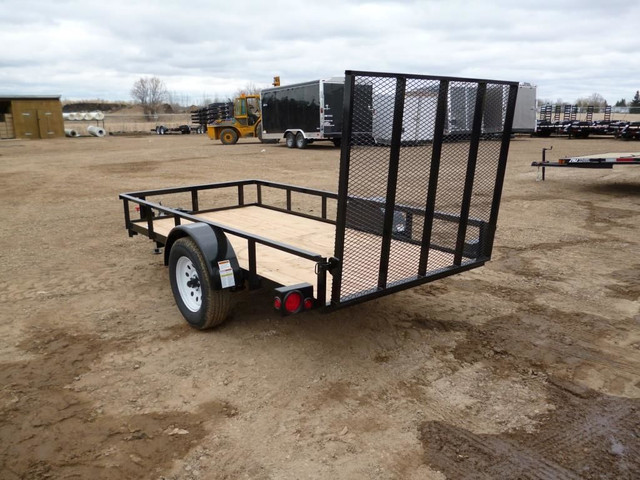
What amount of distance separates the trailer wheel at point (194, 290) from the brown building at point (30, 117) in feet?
115

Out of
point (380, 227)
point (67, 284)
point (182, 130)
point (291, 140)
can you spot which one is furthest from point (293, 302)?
point (182, 130)

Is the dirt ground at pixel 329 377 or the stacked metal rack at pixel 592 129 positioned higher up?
the stacked metal rack at pixel 592 129

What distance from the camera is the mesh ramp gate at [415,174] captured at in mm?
3035

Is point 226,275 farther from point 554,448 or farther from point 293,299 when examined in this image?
point 554,448

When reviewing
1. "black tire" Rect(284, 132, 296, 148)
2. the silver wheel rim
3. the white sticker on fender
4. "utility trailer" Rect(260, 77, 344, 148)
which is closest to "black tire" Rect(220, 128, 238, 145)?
"utility trailer" Rect(260, 77, 344, 148)

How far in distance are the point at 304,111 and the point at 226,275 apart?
18.4 metres

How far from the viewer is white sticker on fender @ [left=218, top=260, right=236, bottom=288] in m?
3.62

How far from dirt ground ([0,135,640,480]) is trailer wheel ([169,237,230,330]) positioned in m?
0.14

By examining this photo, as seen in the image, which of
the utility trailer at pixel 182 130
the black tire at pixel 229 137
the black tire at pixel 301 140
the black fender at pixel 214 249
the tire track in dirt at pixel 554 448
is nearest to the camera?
the tire track in dirt at pixel 554 448

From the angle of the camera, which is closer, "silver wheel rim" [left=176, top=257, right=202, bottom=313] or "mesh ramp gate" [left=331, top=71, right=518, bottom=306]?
"mesh ramp gate" [left=331, top=71, right=518, bottom=306]

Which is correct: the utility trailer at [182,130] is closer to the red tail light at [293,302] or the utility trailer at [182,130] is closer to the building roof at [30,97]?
the building roof at [30,97]

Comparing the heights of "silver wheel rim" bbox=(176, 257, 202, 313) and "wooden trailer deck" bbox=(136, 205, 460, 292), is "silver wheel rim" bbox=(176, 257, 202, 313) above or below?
below

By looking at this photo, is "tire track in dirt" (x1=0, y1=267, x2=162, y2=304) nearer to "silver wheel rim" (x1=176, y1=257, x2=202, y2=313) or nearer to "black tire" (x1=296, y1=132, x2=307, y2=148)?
"silver wheel rim" (x1=176, y1=257, x2=202, y2=313)

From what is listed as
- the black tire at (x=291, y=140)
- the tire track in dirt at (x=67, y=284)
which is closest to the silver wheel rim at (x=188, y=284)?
the tire track in dirt at (x=67, y=284)
